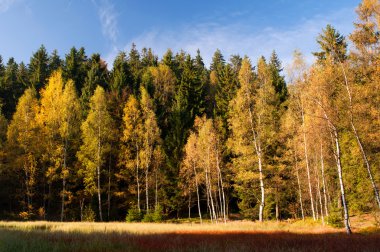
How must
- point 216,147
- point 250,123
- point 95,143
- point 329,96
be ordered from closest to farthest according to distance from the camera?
1. point 329,96
2. point 250,123
3. point 95,143
4. point 216,147

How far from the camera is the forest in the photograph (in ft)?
62.8

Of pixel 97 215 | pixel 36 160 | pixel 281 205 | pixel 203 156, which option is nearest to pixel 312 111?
pixel 203 156

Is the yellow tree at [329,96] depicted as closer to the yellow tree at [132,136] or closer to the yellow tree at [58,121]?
the yellow tree at [132,136]

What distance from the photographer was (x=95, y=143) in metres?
31.5

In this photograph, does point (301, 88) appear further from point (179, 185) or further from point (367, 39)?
point (179, 185)

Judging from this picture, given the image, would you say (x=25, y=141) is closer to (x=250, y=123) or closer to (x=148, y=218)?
(x=148, y=218)

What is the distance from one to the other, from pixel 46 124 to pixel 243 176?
69.8ft

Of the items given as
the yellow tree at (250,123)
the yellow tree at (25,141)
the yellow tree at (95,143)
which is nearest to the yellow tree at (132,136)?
the yellow tree at (95,143)

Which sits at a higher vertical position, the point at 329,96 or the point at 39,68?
the point at 39,68

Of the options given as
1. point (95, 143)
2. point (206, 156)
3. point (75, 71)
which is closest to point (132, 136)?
point (95, 143)

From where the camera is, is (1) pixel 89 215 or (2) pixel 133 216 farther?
(2) pixel 133 216

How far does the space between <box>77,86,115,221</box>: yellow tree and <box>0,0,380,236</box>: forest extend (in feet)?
0.42

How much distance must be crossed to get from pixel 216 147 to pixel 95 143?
12.9m

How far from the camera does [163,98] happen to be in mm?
50406
